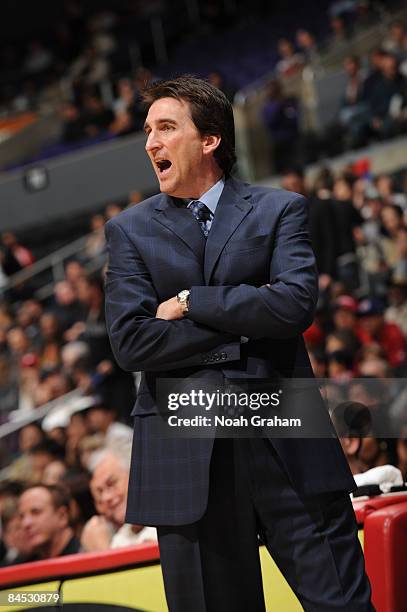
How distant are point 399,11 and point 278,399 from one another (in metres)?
8.38

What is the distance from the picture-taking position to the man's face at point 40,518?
384 cm

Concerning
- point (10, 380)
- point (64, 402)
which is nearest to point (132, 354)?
point (64, 402)

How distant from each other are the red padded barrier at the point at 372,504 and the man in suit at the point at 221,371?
0.32 metres

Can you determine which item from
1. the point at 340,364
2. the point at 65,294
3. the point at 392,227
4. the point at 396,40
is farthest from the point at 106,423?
the point at 396,40

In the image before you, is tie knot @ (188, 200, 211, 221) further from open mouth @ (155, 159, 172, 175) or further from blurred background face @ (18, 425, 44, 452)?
blurred background face @ (18, 425, 44, 452)

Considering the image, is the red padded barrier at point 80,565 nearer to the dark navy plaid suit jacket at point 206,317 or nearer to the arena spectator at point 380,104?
the dark navy plaid suit jacket at point 206,317

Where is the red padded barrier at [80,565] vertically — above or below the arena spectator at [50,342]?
above

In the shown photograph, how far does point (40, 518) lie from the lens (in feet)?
12.8

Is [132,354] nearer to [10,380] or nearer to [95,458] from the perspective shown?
[95,458]

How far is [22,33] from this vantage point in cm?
1513

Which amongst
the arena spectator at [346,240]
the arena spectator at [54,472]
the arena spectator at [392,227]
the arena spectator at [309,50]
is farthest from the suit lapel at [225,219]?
the arena spectator at [309,50]

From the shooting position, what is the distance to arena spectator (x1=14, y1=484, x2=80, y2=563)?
3.77 meters

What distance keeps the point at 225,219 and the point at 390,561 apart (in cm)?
83

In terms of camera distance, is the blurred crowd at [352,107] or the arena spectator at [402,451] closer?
the arena spectator at [402,451]
